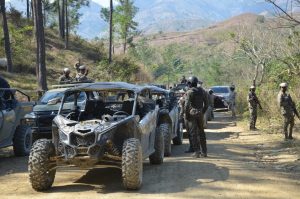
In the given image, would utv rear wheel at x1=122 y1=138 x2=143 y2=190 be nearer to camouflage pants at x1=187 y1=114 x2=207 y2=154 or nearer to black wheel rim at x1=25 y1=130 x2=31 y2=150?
camouflage pants at x1=187 y1=114 x2=207 y2=154

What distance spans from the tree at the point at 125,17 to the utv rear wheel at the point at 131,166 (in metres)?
52.9

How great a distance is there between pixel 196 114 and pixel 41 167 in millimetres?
4686

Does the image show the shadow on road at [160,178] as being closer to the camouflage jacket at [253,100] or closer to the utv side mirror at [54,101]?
the utv side mirror at [54,101]

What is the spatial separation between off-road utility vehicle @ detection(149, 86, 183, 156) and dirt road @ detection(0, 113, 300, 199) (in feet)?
A: 1.78

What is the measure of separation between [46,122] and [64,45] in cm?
3681

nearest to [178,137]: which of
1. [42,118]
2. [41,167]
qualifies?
[42,118]

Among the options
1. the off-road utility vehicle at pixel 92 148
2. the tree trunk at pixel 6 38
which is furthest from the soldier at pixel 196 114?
the tree trunk at pixel 6 38

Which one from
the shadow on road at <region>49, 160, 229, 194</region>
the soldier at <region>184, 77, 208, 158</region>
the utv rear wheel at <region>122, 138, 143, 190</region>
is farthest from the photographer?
the soldier at <region>184, 77, 208, 158</region>

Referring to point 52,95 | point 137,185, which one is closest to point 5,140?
point 52,95

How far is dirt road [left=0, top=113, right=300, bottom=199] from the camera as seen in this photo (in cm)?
829

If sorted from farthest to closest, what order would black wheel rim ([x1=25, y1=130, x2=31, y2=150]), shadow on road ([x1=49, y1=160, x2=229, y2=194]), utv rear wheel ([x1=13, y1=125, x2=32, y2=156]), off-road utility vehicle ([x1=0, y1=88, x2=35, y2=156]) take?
1. black wheel rim ([x1=25, y1=130, x2=31, y2=150])
2. utv rear wheel ([x1=13, y1=125, x2=32, y2=156])
3. off-road utility vehicle ([x1=0, y1=88, x2=35, y2=156])
4. shadow on road ([x1=49, y1=160, x2=229, y2=194])

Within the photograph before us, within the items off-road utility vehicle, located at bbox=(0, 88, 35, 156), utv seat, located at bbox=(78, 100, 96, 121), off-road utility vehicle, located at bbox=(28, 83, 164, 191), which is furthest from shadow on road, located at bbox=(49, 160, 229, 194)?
off-road utility vehicle, located at bbox=(0, 88, 35, 156)

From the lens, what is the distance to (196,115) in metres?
12.1

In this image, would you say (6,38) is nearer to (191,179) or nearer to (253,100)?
(253,100)
